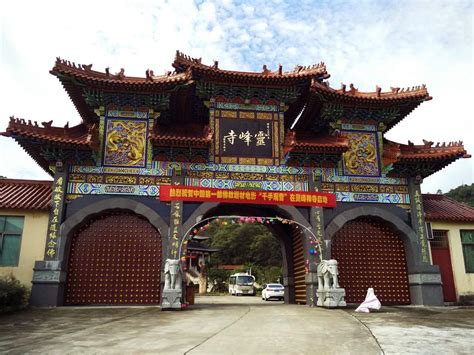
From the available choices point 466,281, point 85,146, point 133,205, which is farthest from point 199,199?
point 466,281

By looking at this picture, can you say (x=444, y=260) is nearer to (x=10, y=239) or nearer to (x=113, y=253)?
(x=113, y=253)

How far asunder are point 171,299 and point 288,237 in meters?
6.60

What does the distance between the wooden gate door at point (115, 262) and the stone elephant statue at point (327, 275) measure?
5.16 meters

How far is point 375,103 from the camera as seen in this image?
1454 cm

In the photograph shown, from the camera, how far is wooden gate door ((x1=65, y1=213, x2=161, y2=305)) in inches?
499

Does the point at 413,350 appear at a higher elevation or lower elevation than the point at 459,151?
lower

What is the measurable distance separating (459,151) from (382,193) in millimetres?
2894

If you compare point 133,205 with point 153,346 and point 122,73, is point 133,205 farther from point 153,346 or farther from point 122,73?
point 153,346

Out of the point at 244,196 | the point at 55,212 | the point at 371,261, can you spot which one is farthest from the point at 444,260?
the point at 55,212

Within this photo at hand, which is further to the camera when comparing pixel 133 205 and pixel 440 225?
pixel 440 225

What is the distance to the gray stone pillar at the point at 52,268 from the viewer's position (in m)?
11.9

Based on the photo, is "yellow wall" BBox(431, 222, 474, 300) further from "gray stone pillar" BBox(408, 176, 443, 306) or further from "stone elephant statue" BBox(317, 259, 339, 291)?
"stone elephant statue" BBox(317, 259, 339, 291)

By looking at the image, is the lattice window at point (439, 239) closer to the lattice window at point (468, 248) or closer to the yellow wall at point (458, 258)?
the yellow wall at point (458, 258)

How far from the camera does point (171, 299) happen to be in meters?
11.4
